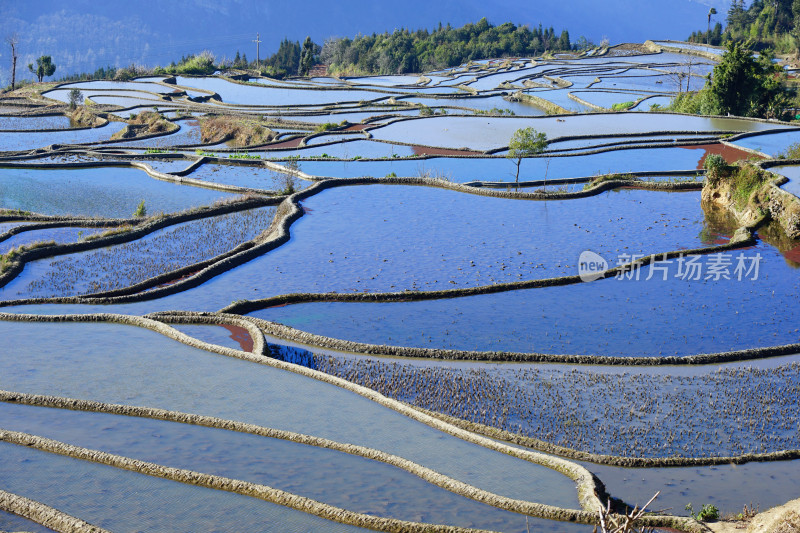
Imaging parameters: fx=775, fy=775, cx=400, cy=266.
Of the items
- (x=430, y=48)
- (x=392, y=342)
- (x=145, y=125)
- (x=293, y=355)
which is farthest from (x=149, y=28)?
(x=392, y=342)

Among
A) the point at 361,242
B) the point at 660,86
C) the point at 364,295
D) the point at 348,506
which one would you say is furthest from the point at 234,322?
the point at 660,86

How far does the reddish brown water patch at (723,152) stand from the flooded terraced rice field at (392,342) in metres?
0.38

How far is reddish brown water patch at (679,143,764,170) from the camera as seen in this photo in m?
27.1

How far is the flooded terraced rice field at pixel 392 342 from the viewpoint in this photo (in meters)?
8.41

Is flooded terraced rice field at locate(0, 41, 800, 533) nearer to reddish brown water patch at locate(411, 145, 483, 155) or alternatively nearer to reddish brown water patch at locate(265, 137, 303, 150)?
reddish brown water patch at locate(411, 145, 483, 155)

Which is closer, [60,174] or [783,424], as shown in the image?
[783,424]

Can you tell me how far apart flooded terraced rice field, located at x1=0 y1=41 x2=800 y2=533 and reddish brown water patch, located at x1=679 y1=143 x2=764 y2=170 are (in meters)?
0.38

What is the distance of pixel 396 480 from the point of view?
8.47m

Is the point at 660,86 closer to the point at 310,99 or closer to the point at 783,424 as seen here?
the point at 310,99

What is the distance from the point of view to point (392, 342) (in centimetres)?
1286

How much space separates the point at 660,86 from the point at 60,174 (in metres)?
44.2

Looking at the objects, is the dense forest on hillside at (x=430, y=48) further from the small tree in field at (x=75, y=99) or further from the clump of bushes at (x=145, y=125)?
the clump of bushes at (x=145, y=125)

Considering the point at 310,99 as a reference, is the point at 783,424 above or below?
below

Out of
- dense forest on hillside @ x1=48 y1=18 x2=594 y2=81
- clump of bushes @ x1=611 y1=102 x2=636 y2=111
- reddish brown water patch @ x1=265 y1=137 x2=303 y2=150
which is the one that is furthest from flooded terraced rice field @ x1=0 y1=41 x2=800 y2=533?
dense forest on hillside @ x1=48 y1=18 x2=594 y2=81
